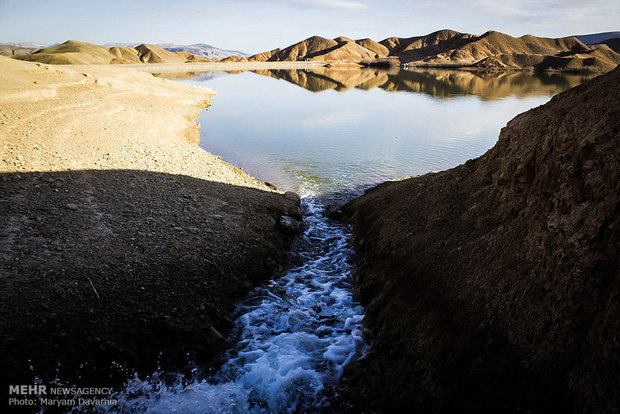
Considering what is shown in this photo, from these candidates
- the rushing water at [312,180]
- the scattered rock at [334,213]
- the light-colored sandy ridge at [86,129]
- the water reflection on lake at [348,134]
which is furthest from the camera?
the water reflection on lake at [348,134]

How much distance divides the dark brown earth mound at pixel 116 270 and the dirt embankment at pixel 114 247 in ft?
0.07

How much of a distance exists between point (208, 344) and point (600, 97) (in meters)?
8.23

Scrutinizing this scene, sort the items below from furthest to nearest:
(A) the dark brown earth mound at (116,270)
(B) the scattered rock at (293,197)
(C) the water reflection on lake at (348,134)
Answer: (C) the water reflection on lake at (348,134)
(B) the scattered rock at (293,197)
(A) the dark brown earth mound at (116,270)

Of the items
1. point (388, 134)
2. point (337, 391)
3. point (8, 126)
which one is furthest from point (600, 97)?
point (388, 134)

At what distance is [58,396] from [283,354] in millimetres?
3571

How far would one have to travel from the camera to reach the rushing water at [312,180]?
6.00m

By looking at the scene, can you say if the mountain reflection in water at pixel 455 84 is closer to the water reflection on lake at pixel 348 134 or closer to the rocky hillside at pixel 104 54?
the water reflection on lake at pixel 348 134

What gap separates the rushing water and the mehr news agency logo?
0.28 meters

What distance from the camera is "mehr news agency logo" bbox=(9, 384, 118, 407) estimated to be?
4969mm

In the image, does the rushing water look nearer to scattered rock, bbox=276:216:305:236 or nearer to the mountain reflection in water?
scattered rock, bbox=276:216:305:236

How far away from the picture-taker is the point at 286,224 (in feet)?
37.3

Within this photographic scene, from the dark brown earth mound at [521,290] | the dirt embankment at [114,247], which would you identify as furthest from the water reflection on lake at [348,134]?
the dark brown earth mound at [521,290]

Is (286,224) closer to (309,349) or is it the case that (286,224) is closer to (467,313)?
(309,349)

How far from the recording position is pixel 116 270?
289 inches
